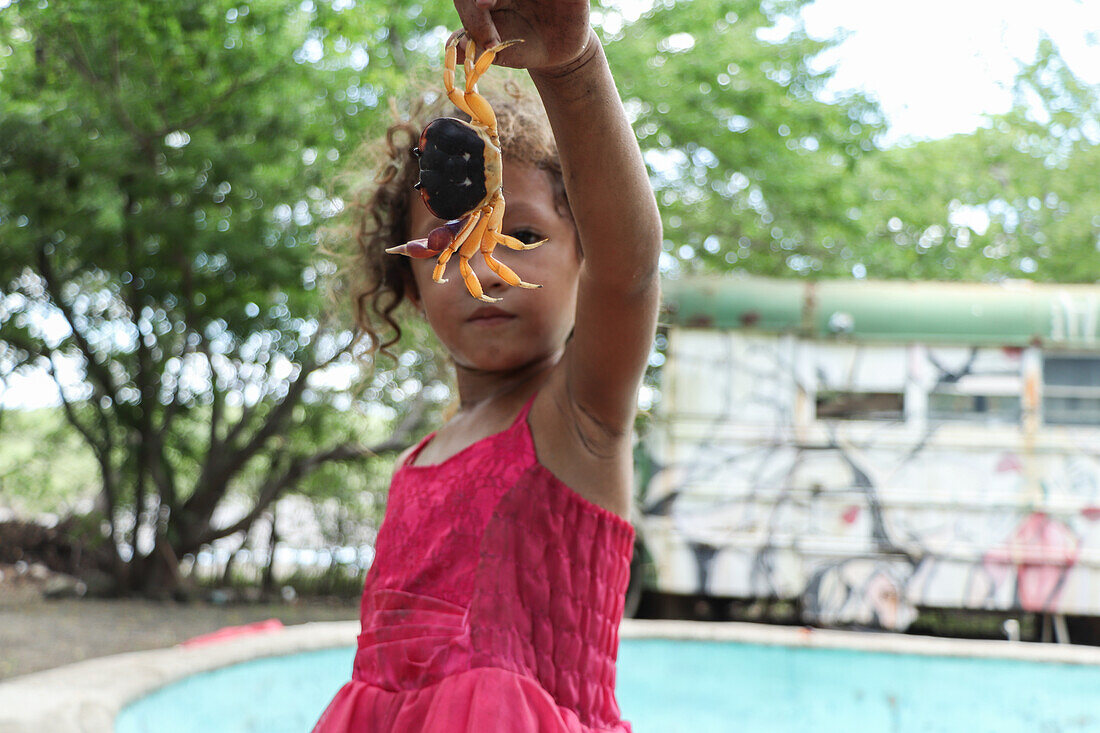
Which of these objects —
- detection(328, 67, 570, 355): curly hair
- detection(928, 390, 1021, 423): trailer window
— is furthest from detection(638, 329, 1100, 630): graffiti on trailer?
detection(328, 67, 570, 355): curly hair

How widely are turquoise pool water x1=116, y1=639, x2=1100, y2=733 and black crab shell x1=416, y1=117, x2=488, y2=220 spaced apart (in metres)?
3.35

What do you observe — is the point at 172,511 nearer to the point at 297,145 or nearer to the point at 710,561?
the point at 297,145

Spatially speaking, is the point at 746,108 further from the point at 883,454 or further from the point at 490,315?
the point at 490,315

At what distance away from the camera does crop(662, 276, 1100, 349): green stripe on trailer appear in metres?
5.97

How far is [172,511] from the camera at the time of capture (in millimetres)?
7504

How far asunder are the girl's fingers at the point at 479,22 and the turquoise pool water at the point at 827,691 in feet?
11.2

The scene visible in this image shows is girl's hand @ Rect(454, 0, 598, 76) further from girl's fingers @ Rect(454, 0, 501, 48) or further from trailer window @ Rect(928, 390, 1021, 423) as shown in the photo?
trailer window @ Rect(928, 390, 1021, 423)

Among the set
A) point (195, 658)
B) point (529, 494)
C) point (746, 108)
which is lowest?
point (195, 658)

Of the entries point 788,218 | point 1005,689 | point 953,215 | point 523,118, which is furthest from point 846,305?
point 523,118

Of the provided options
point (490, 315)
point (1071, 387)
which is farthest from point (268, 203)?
point (490, 315)

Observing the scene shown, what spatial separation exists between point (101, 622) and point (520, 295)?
6.08 m

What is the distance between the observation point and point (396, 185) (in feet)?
4.34

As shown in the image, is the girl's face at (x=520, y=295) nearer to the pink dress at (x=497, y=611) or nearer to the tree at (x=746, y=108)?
the pink dress at (x=497, y=611)

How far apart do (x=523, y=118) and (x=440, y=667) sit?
0.58 m
